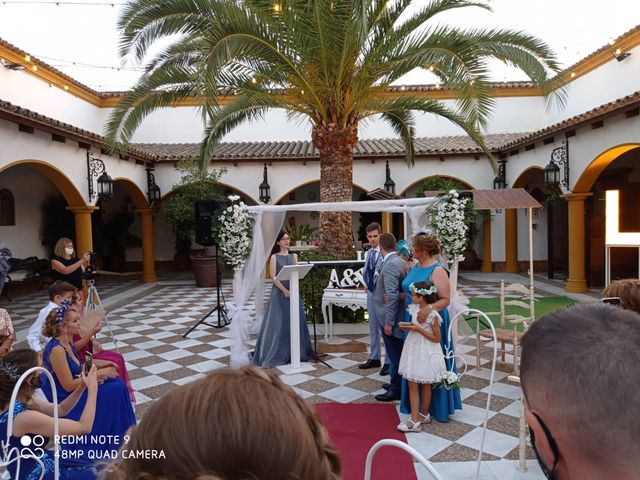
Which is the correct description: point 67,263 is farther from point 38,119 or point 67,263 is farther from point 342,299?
point 342,299

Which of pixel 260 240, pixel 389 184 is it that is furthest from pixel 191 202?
pixel 260 240

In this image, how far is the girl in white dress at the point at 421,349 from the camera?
4.07 metres

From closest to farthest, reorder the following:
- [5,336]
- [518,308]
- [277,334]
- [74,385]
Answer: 1. [74,385]
2. [5,336]
3. [277,334]
4. [518,308]

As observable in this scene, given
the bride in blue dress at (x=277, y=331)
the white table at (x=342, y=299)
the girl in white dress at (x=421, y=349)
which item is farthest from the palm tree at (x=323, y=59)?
the girl in white dress at (x=421, y=349)

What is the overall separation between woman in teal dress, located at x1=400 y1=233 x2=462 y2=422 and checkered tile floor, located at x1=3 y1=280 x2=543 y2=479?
115mm

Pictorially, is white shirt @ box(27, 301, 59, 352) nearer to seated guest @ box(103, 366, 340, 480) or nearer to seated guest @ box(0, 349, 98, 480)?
seated guest @ box(0, 349, 98, 480)

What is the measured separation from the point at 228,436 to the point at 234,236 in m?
6.07

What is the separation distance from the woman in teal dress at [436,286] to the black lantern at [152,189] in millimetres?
11953

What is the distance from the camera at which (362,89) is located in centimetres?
766

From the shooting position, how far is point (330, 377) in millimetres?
5781

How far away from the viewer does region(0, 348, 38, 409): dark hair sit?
2.45 metres

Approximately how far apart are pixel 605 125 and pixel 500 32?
3.88 meters

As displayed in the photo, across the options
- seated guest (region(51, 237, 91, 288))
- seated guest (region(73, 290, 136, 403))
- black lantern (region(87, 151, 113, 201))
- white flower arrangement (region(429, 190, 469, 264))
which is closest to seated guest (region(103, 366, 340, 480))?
seated guest (region(73, 290, 136, 403))

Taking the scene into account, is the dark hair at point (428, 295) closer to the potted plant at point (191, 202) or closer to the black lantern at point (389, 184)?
the potted plant at point (191, 202)
